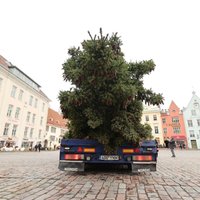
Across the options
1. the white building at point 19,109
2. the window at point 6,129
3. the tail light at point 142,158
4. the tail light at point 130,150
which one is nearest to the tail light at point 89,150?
the tail light at point 130,150

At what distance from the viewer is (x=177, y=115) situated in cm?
4903

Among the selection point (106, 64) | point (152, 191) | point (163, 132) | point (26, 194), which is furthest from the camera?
point (163, 132)

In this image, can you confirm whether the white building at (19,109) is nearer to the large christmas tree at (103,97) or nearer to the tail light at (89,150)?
the large christmas tree at (103,97)

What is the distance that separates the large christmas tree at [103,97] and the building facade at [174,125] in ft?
148

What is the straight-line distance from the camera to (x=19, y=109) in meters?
30.6

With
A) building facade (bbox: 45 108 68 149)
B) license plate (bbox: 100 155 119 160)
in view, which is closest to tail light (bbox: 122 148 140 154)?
license plate (bbox: 100 155 119 160)

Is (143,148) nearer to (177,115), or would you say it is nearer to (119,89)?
(119,89)

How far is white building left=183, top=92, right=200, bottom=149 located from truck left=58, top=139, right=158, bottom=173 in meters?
44.8

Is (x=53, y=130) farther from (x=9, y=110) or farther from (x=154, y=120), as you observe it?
(x=154, y=120)

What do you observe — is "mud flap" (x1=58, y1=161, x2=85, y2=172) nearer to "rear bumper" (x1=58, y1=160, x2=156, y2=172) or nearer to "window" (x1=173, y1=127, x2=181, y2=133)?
"rear bumper" (x1=58, y1=160, x2=156, y2=172)

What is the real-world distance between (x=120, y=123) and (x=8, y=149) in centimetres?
2453

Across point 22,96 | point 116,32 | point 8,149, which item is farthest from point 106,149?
point 22,96

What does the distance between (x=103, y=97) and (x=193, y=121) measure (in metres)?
47.1

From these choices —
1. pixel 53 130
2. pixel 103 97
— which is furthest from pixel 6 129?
pixel 103 97
